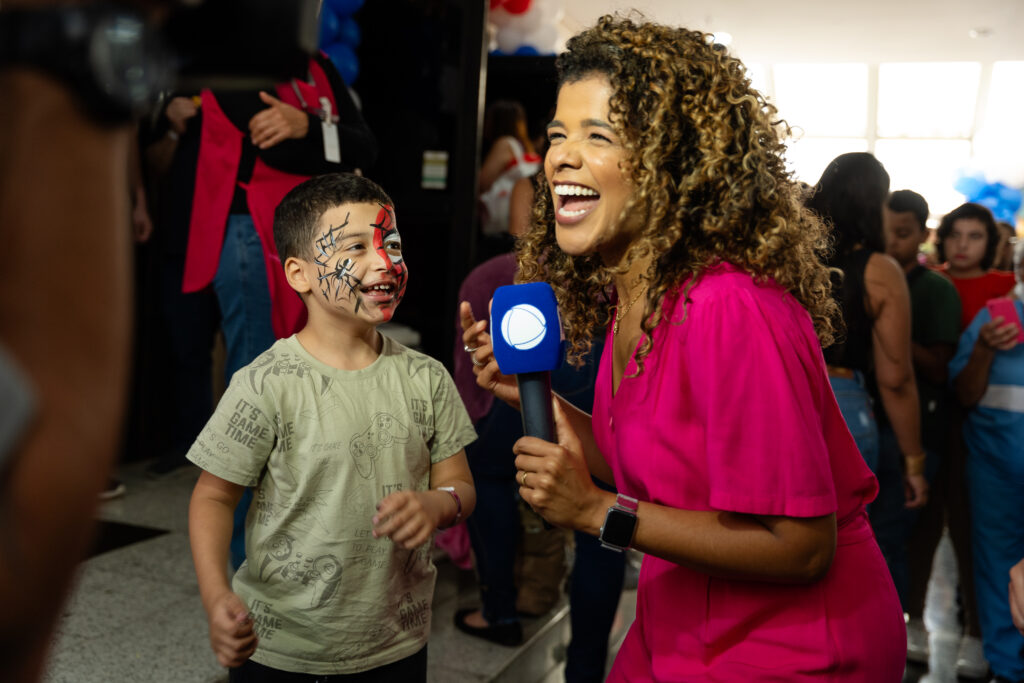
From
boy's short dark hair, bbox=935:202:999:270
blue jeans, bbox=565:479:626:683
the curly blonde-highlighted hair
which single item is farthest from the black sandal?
boy's short dark hair, bbox=935:202:999:270

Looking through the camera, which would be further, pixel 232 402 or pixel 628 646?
pixel 232 402

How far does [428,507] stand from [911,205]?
3.20 metres

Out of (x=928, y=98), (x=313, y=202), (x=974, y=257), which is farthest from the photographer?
(x=928, y=98)

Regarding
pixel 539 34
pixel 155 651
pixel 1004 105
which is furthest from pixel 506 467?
pixel 1004 105

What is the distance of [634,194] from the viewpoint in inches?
57.7

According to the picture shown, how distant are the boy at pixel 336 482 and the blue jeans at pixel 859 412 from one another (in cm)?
159

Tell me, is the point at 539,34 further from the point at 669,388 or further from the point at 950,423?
the point at 669,388

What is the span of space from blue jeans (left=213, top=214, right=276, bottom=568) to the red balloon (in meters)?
4.07

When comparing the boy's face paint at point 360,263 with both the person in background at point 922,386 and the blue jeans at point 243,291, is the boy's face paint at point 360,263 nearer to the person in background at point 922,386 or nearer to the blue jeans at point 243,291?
the blue jeans at point 243,291

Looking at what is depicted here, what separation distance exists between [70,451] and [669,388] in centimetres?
97

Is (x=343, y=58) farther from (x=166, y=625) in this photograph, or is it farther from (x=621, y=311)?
(x=621, y=311)

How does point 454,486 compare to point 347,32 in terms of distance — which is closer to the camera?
point 454,486

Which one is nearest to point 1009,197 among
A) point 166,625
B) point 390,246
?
point 390,246

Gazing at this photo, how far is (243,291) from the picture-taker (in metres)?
2.96
